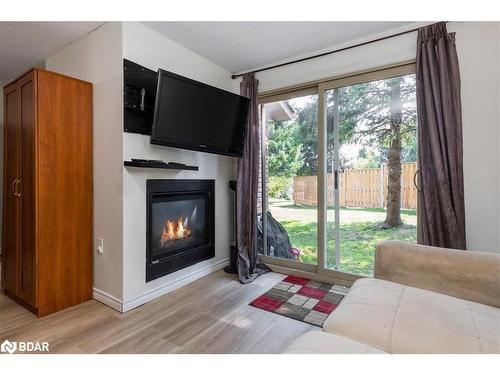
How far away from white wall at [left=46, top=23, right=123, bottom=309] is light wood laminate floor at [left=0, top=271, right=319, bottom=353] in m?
0.24

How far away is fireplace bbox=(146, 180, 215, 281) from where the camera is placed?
229cm

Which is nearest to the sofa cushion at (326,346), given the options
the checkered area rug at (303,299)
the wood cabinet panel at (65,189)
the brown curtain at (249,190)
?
the checkered area rug at (303,299)

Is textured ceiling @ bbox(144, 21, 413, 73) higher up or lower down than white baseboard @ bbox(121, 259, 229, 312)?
higher up

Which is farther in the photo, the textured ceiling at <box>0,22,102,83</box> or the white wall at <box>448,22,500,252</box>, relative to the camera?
the textured ceiling at <box>0,22,102,83</box>

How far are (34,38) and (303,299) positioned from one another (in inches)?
129

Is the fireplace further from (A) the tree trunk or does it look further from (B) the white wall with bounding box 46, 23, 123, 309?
(A) the tree trunk

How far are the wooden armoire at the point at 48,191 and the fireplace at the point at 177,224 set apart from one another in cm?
53

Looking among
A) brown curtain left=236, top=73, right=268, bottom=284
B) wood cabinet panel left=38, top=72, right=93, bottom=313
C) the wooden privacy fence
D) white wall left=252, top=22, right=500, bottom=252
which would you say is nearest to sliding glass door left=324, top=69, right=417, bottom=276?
the wooden privacy fence

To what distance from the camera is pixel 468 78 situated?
6.42ft

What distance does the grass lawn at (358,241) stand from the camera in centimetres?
242

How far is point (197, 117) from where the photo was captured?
236 centimetres

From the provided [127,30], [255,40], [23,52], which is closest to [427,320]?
[255,40]

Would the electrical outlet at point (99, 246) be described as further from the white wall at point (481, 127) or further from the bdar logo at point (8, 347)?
the white wall at point (481, 127)
